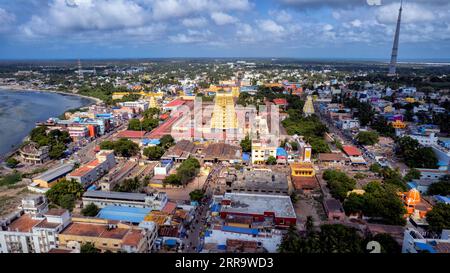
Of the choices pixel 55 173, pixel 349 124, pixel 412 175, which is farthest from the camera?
pixel 349 124

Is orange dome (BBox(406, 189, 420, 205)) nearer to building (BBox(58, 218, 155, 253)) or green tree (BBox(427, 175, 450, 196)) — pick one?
green tree (BBox(427, 175, 450, 196))

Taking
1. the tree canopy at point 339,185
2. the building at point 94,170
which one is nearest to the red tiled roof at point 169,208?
the building at point 94,170

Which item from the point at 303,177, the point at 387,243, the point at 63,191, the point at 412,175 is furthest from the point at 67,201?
the point at 412,175

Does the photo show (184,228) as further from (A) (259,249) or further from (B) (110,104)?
(B) (110,104)

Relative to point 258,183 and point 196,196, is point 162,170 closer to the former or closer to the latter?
point 196,196

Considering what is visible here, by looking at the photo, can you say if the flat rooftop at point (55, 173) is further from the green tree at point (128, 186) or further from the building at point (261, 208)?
the building at point (261, 208)

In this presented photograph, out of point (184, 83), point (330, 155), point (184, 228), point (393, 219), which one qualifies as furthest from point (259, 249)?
point (184, 83)
